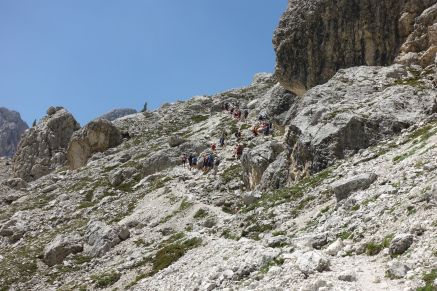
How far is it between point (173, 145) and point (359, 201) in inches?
1987

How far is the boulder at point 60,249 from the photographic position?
135ft

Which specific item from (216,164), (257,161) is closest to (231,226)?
(257,161)

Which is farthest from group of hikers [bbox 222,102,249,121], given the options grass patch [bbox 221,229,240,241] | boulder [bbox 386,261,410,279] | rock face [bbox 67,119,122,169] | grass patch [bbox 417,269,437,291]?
grass patch [bbox 417,269,437,291]

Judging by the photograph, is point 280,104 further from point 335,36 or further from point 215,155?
point 335,36

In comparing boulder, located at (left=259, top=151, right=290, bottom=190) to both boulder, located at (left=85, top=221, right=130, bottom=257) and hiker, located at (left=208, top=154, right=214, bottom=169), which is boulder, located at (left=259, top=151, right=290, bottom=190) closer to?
boulder, located at (left=85, top=221, right=130, bottom=257)

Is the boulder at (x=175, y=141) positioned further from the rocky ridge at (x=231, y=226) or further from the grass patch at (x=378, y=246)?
the grass patch at (x=378, y=246)

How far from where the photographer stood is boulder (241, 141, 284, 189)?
1661 inches

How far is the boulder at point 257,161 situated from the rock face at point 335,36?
14.6 m

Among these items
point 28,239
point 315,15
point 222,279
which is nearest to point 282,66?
point 315,15

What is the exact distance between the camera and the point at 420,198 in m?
16.8

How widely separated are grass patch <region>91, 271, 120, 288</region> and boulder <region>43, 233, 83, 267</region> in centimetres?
1040

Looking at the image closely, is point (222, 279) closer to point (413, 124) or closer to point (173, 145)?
point (413, 124)

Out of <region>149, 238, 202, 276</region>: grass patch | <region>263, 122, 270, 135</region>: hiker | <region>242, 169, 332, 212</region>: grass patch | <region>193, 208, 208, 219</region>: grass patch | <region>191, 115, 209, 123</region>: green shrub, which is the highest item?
<region>191, 115, 209, 123</region>: green shrub

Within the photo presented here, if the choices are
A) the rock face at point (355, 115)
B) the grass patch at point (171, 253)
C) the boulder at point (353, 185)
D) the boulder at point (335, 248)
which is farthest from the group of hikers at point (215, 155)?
the boulder at point (335, 248)
